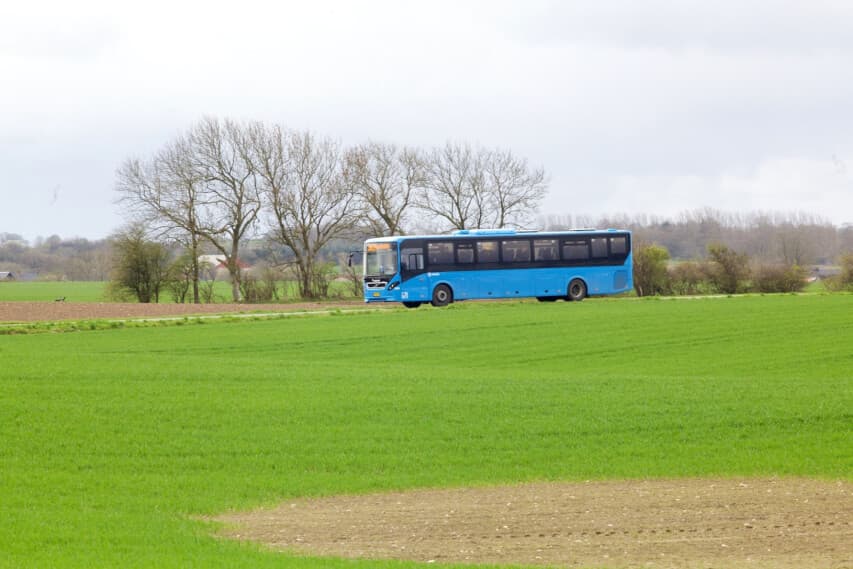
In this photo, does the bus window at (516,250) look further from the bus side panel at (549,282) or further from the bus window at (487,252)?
the bus side panel at (549,282)

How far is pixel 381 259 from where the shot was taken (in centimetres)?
4750

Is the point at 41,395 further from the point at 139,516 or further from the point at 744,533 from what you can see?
the point at 744,533

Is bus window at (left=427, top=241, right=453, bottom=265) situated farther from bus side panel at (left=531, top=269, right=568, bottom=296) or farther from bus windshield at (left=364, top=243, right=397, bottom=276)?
bus side panel at (left=531, top=269, right=568, bottom=296)

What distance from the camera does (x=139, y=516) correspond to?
11773 millimetres

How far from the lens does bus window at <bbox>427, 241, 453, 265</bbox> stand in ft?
155

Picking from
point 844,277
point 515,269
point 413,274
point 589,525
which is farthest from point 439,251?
point 589,525

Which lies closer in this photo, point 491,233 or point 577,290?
point 491,233

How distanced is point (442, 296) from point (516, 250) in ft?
12.5

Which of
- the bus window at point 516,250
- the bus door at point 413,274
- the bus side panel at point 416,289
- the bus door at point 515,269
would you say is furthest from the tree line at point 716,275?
the bus door at point 413,274

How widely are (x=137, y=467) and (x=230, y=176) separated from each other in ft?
180

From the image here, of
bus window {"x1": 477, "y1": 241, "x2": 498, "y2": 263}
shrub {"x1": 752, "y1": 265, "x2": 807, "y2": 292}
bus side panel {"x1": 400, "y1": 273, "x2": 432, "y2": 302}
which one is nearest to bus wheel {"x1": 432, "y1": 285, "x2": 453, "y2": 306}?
bus side panel {"x1": 400, "y1": 273, "x2": 432, "y2": 302}

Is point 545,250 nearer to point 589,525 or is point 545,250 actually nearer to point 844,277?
point 844,277

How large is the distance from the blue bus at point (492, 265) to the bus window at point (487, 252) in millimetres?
43

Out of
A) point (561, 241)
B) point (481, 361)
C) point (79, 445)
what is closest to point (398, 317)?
point (561, 241)
